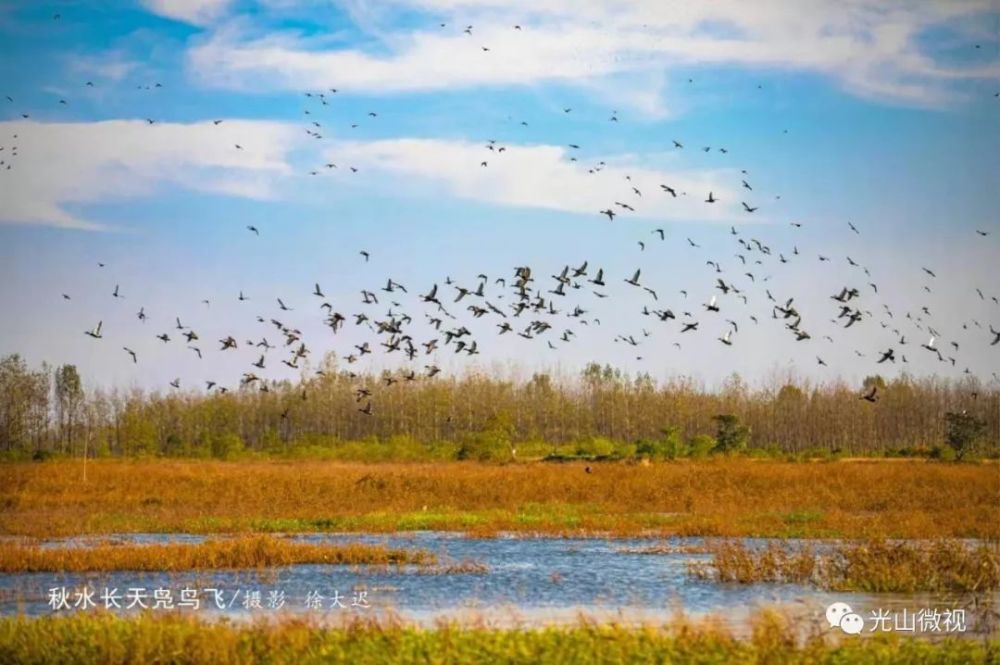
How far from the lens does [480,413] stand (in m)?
126

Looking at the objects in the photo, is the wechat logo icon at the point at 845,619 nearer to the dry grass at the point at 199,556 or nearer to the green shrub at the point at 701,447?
the dry grass at the point at 199,556

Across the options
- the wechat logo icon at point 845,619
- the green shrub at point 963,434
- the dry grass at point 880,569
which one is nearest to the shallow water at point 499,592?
the wechat logo icon at point 845,619

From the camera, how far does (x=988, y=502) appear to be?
42.0 meters

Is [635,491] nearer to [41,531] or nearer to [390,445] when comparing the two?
[41,531]

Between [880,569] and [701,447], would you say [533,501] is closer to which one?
[880,569]

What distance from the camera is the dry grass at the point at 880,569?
935 inches

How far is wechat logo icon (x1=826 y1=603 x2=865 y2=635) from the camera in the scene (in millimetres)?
18344

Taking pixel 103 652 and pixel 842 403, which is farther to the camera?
pixel 842 403

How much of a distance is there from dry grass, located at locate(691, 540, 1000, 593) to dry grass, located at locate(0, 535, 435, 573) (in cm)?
782

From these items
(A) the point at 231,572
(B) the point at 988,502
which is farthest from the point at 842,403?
(A) the point at 231,572

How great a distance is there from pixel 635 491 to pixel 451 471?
516 inches

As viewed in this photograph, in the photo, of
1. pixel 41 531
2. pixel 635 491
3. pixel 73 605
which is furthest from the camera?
pixel 635 491

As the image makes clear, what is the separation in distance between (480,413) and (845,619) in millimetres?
107761

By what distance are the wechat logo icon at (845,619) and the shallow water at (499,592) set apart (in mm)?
227
